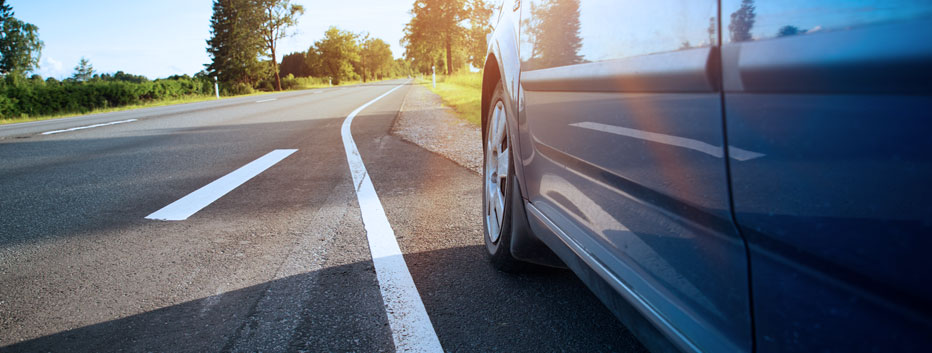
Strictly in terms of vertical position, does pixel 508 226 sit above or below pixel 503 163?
below

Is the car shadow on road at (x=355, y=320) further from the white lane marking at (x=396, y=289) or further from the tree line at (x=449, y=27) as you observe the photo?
the tree line at (x=449, y=27)

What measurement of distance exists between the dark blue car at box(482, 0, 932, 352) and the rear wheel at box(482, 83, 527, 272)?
2.62 ft

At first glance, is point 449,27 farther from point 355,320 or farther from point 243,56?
point 355,320

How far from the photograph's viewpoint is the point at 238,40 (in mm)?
48781

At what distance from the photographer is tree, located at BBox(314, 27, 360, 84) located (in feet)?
285

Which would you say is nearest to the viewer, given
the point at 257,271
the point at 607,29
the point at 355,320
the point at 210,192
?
the point at 607,29

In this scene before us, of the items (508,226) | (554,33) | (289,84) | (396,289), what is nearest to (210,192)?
(396,289)

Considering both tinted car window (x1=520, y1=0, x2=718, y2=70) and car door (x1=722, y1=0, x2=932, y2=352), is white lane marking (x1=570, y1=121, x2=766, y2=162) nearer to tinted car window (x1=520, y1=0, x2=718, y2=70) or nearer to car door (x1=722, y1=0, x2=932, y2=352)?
car door (x1=722, y1=0, x2=932, y2=352)

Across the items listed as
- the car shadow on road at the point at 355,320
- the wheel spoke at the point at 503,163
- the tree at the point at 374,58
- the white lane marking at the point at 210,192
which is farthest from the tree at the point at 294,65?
the car shadow on road at the point at 355,320

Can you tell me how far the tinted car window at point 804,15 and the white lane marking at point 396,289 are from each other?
1395mm

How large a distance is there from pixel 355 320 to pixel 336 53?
89.6 meters

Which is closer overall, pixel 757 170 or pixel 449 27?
pixel 757 170

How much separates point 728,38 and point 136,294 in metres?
2.51

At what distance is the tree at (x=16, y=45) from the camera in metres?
67.3
